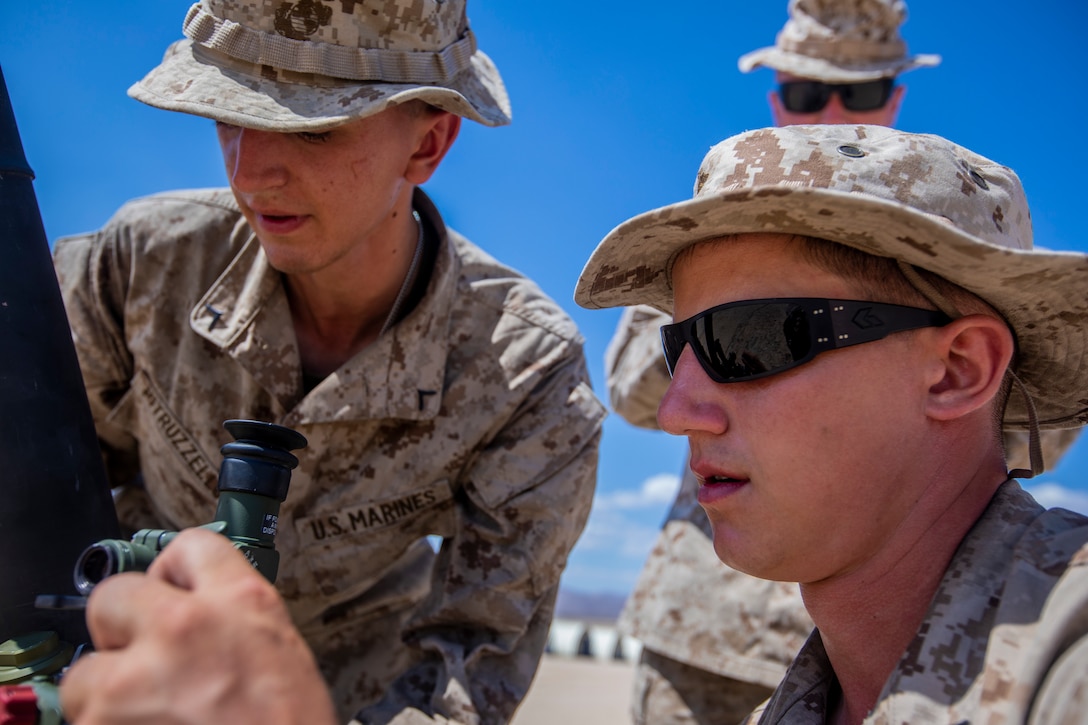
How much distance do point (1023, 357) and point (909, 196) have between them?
0.52m

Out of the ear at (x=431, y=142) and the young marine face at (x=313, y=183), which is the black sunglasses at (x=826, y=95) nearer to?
the ear at (x=431, y=142)

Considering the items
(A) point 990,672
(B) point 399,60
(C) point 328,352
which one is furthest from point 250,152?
(A) point 990,672

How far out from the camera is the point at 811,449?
2.06m

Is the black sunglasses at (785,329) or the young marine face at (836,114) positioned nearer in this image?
the black sunglasses at (785,329)

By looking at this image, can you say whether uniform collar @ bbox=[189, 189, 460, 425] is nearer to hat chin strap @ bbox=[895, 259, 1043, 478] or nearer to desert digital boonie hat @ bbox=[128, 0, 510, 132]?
desert digital boonie hat @ bbox=[128, 0, 510, 132]

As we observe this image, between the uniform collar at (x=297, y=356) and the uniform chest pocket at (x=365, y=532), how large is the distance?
30 cm

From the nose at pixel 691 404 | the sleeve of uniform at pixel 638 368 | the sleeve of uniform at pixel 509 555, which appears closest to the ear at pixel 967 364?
the nose at pixel 691 404

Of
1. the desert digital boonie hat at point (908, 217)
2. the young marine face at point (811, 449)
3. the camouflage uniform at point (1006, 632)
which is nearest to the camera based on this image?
the camouflage uniform at point (1006, 632)

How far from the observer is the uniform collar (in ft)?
11.7

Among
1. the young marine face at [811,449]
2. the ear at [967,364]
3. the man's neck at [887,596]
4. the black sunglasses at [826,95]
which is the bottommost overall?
the man's neck at [887,596]

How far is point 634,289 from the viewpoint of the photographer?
2641mm

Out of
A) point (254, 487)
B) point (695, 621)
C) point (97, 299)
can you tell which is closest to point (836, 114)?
point (695, 621)

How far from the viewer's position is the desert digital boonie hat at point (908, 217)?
195 cm

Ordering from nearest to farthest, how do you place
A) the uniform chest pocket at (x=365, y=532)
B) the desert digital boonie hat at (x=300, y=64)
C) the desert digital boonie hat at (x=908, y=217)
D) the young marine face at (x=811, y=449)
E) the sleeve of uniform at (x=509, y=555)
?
the desert digital boonie hat at (x=908, y=217) → the young marine face at (x=811, y=449) → the desert digital boonie hat at (x=300, y=64) → the sleeve of uniform at (x=509, y=555) → the uniform chest pocket at (x=365, y=532)
